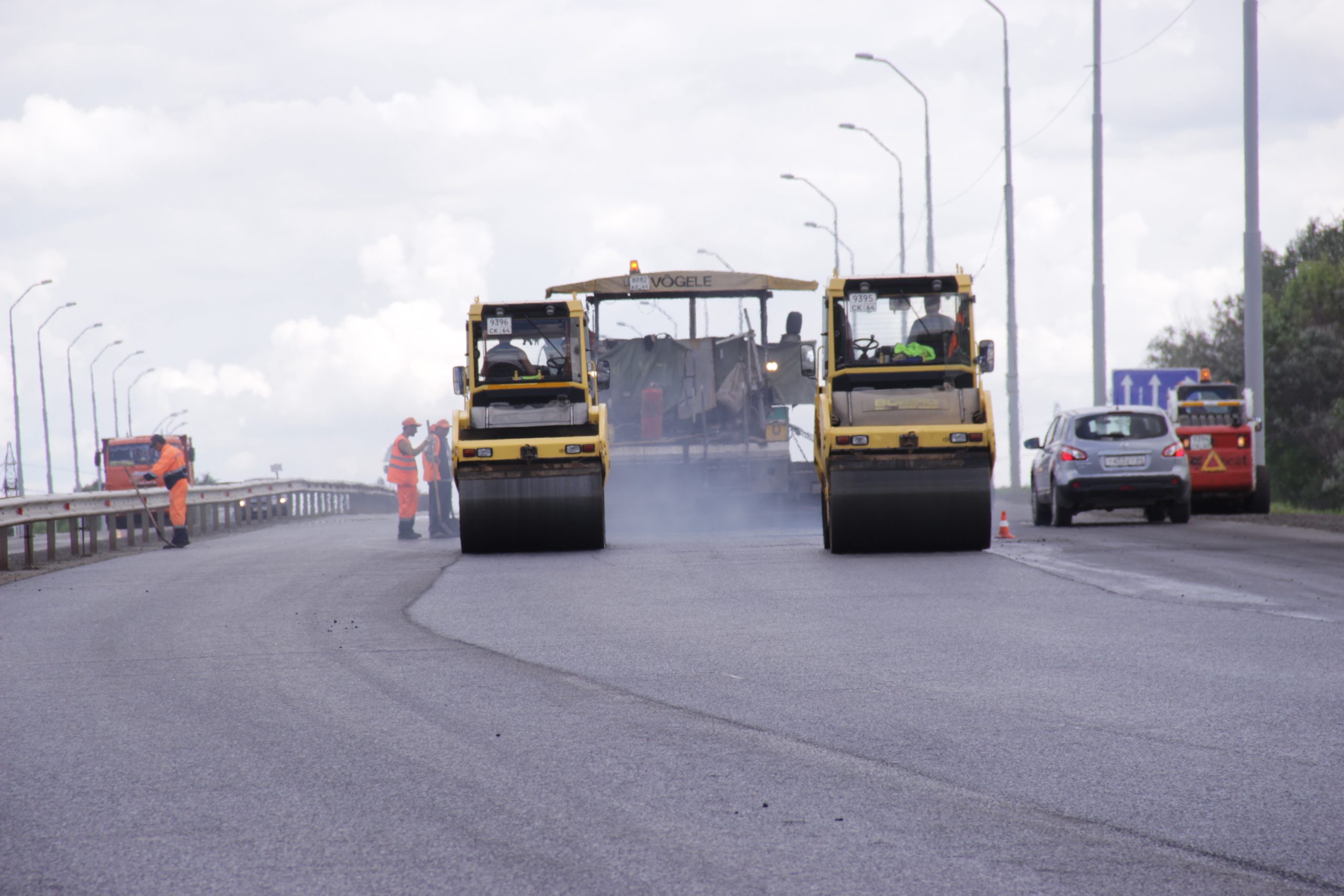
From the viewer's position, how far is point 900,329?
16469 millimetres

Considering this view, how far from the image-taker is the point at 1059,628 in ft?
31.9

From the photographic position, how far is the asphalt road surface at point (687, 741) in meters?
4.56

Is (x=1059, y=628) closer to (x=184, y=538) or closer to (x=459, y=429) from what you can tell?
(x=459, y=429)

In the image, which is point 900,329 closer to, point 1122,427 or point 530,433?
point 530,433

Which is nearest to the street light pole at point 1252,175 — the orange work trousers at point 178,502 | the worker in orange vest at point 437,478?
the worker in orange vest at point 437,478

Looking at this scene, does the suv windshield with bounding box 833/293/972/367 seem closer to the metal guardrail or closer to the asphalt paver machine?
the asphalt paver machine

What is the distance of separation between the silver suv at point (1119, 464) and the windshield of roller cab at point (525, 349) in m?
7.37

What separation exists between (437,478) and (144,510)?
4530 millimetres

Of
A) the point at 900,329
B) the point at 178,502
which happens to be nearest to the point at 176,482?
the point at 178,502

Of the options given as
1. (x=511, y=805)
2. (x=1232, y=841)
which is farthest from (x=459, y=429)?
(x=1232, y=841)

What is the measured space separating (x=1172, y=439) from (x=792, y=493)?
16.9ft

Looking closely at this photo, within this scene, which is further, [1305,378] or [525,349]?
[1305,378]

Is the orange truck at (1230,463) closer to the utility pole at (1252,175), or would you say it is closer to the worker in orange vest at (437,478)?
the utility pole at (1252,175)

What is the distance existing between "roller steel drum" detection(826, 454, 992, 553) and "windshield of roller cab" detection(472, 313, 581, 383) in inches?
150
